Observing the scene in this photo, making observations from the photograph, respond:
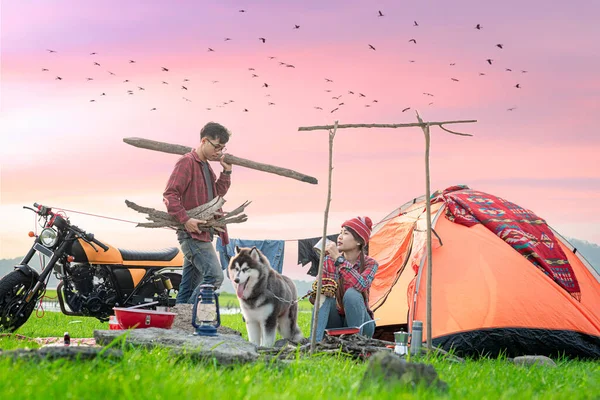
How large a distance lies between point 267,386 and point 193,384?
1.36 ft

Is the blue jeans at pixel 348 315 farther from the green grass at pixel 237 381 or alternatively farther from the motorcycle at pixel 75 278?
the motorcycle at pixel 75 278

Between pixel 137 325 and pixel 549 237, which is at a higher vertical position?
pixel 549 237

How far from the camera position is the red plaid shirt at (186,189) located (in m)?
6.80

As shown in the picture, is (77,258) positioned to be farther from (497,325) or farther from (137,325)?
(497,325)

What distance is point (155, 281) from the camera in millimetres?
8719

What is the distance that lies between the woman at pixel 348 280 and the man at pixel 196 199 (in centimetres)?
120

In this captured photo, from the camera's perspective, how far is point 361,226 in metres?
6.44

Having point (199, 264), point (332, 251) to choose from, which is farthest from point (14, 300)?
point (332, 251)

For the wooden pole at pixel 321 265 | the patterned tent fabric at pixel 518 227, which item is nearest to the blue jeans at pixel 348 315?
the wooden pole at pixel 321 265

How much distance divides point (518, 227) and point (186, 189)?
3.67 m

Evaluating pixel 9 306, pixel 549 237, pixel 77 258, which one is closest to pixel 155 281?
pixel 77 258

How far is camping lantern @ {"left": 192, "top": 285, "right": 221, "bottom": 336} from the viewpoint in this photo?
510 cm

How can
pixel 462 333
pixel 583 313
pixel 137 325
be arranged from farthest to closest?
pixel 583 313
pixel 462 333
pixel 137 325

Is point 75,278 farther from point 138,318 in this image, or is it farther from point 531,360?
point 531,360
